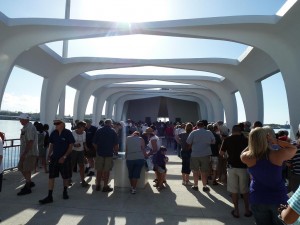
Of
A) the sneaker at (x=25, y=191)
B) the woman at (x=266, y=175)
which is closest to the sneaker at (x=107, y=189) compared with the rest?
the sneaker at (x=25, y=191)

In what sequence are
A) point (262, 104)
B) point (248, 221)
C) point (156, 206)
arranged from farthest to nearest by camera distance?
point (262, 104) → point (156, 206) → point (248, 221)

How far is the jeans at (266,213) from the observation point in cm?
275

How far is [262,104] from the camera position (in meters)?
14.2

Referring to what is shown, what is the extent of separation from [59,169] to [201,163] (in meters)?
3.19

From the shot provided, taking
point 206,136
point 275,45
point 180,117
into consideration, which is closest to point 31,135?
point 206,136

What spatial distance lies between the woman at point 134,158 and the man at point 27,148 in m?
2.03

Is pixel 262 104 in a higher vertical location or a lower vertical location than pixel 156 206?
higher

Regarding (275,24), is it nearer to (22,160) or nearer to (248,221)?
(248,221)

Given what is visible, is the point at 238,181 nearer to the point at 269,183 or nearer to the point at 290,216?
the point at 269,183

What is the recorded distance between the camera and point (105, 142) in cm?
670

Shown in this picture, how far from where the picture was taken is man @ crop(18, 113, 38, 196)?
604 cm

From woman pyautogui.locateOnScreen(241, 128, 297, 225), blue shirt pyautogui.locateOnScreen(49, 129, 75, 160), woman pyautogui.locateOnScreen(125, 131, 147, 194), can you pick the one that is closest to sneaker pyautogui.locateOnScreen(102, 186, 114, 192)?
woman pyautogui.locateOnScreen(125, 131, 147, 194)

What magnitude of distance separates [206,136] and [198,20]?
375 cm

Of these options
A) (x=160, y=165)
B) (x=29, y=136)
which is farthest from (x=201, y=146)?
(x=29, y=136)
